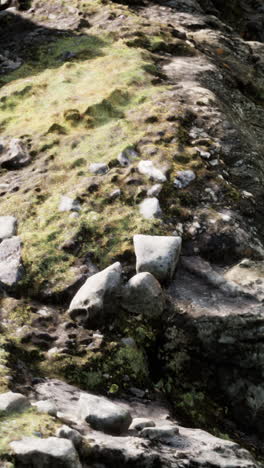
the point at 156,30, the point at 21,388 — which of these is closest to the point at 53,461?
the point at 21,388

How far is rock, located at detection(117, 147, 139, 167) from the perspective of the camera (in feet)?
19.9

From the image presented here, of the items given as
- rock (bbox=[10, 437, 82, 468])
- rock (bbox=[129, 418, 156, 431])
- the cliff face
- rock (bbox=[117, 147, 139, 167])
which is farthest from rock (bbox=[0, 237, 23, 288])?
rock (bbox=[10, 437, 82, 468])

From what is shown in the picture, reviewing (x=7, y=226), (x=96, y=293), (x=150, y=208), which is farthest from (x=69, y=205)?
(x=96, y=293)

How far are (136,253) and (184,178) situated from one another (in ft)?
4.47

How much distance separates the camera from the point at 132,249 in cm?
505

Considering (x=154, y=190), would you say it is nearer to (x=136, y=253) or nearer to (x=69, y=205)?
(x=69, y=205)

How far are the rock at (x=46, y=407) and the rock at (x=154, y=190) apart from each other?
2.70 meters

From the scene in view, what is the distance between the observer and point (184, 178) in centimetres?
588

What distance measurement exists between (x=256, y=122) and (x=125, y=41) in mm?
2700

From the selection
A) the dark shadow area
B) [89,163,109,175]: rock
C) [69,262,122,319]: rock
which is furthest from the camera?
the dark shadow area

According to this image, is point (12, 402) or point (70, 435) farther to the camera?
point (12, 402)

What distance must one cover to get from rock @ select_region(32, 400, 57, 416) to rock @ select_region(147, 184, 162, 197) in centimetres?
270

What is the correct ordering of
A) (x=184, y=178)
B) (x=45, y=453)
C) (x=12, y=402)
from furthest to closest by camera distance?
(x=184, y=178) < (x=12, y=402) < (x=45, y=453)

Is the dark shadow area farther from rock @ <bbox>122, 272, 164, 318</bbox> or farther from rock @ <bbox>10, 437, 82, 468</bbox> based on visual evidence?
rock @ <bbox>10, 437, 82, 468</bbox>
